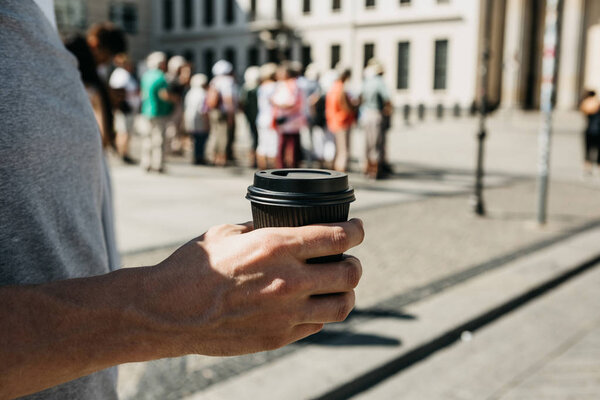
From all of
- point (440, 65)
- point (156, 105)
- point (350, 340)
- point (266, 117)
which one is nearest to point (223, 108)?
point (266, 117)

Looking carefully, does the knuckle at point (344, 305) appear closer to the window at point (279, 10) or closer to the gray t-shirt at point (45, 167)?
the gray t-shirt at point (45, 167)

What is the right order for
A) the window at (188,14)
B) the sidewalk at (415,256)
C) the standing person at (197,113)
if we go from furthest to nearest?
the window at (188,14) → the standing person at (197,113) → the sidewalk at (415,256)

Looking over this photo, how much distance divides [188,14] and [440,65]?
2126cm

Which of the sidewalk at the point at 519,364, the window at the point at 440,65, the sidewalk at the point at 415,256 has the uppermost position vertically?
the window at the point at 440,65

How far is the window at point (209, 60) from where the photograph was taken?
4647 cm

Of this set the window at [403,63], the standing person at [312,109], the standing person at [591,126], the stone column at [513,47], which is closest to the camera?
the standing person at [591,126]

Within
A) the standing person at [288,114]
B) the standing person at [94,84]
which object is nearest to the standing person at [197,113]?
the standing person at [288,114]

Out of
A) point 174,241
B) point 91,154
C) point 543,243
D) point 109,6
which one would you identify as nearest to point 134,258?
point 174,241

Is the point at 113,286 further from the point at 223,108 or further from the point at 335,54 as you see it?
the point at 335,54

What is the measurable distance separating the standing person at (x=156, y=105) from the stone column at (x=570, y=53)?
27.9m

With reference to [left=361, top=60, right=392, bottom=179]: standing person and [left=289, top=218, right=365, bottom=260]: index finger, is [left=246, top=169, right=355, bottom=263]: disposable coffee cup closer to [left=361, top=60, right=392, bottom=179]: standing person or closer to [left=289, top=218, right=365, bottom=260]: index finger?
[left=289, top=218, right=365, bottom=260]: index finger

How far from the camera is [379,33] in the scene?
36.9 metres

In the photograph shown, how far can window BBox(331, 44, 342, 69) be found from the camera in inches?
1525

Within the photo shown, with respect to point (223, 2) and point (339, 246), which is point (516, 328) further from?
point (223, 2)
